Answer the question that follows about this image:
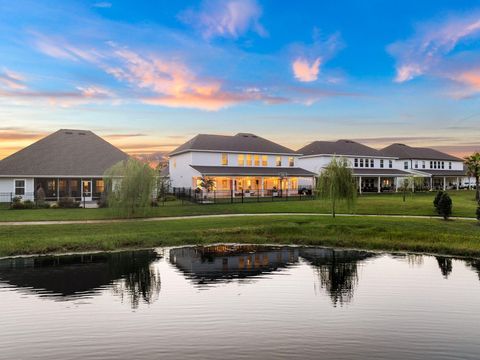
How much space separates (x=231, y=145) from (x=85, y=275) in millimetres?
40475

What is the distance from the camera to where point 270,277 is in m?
15.2

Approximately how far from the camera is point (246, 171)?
5181 cm

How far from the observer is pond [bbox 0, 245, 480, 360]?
8.95m

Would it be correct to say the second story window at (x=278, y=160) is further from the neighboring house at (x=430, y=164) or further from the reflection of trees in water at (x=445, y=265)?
the reflection of trees in water at (x=445, y=265)

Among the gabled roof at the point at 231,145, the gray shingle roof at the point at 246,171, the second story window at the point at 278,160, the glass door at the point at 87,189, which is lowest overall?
the glass door at the point at 87,189

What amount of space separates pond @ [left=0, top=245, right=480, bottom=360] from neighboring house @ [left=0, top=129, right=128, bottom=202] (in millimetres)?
26427

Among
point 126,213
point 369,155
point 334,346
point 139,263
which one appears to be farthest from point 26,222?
point 369,155

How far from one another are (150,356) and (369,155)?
63.5 meters

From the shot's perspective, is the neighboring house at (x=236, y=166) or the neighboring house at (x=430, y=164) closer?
the neighboring house at (x=236, y=166)

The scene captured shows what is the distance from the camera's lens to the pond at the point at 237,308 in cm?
895

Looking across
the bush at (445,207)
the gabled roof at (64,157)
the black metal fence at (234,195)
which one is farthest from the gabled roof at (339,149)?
the bush at (445,207)

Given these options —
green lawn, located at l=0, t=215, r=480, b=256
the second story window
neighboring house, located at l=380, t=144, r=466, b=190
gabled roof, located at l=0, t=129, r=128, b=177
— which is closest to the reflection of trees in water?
green lawn, located at l=0, t=215, r=480, b=256

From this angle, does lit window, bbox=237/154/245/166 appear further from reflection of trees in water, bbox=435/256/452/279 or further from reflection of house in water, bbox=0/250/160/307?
reflection of trees in water, bbox=435/256/452/279

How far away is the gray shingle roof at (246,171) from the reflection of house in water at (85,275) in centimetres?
2942
